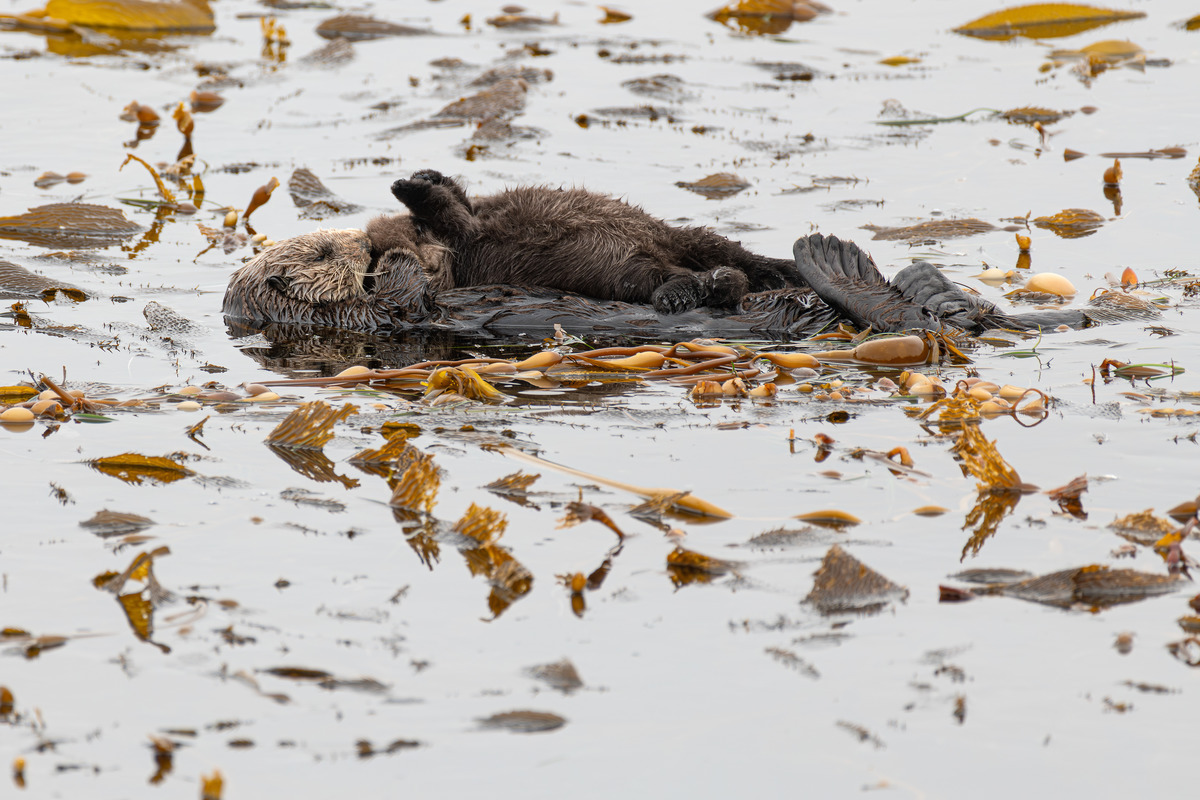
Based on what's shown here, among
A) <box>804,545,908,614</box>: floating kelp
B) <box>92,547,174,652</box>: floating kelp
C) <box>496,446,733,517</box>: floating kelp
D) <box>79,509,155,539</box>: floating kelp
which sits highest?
<box>804,545,908,614</box>: floating kelp

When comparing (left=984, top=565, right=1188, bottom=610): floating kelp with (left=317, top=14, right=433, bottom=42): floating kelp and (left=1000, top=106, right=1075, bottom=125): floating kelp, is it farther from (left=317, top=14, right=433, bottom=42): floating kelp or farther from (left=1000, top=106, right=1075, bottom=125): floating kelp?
(left=317, top=14, right=433, bottom=42): floating kelp

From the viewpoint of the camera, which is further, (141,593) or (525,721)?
(141,593)

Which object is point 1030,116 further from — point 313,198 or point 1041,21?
point 313,198

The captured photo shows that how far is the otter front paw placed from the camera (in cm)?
471

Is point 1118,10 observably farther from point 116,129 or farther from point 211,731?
point 211,731

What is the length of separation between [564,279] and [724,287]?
70cm

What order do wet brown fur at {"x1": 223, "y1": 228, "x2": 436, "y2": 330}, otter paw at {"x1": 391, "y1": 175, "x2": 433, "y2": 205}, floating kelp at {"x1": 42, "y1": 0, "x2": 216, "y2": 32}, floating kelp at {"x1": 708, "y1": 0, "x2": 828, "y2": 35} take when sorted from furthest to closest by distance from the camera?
floating kelp at {"x1": 708, "y1": 0, "x2": 828, "y2": 35}
floating kelp at {"x1": 42, "y1": 0, "x2": 216, "y2": 32}
wet brown fur at {"x1": 223, "y1": 228, "x2": 436, "y2": 330}
otter paw at {"x1": 391, "y1": 175, "x2": 433, "y2": 205}

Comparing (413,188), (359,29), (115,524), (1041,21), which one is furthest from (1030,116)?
(115,524)

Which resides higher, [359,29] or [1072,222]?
[359,29]

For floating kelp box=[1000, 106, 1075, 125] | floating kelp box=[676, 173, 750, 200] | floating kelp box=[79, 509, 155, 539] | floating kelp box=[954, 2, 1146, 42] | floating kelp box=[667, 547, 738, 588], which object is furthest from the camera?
floating kelp box=[954, 2, 1146, 42]

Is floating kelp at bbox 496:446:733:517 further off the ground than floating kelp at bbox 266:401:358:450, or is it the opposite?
floating kelp at bbox 496:446:733:517

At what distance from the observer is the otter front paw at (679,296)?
4.71m

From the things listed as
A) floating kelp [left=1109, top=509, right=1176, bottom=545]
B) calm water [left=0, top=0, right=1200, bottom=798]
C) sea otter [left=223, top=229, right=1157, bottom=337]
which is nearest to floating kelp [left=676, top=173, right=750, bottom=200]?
calm water [left=0, top=0, right=1200, bottom=798]

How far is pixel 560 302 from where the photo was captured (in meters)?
4.84
